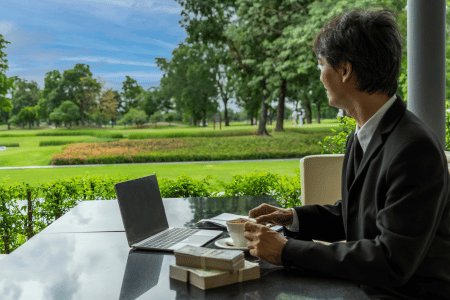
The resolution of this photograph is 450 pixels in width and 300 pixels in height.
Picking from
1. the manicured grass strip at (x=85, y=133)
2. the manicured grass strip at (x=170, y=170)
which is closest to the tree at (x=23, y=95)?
the manicured grass strip at (x=85, y=133)

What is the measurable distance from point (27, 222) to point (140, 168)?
18.8 ft

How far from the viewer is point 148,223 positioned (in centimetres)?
155

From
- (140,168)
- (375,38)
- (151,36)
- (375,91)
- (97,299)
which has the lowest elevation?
(140,168)

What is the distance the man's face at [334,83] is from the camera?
1.26 meters

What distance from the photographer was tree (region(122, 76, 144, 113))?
8898 mm

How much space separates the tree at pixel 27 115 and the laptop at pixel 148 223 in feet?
25.8

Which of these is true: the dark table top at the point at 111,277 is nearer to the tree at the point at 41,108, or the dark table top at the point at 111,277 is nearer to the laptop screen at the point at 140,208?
the laptop screen at the point at 140,208

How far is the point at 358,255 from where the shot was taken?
1.03m

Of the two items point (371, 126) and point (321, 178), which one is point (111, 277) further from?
point (321, 178)

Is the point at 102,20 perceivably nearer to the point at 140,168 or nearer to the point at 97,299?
the point at 140,168

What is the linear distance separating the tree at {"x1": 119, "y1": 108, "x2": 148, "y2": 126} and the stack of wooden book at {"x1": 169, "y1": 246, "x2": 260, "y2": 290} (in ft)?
26.3

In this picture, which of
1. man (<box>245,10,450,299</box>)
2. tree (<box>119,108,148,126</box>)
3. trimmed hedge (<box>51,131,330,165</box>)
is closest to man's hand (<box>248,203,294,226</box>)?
man (<box>245,10,450,299</box>)

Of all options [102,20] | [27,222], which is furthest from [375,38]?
[102,20]

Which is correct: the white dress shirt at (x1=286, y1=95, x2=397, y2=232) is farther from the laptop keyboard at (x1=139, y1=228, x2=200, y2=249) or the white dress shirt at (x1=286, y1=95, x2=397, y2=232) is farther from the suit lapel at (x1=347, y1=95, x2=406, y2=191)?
the laptop keyboard at (x1=139, y1=228, x2=200, y2=249)
